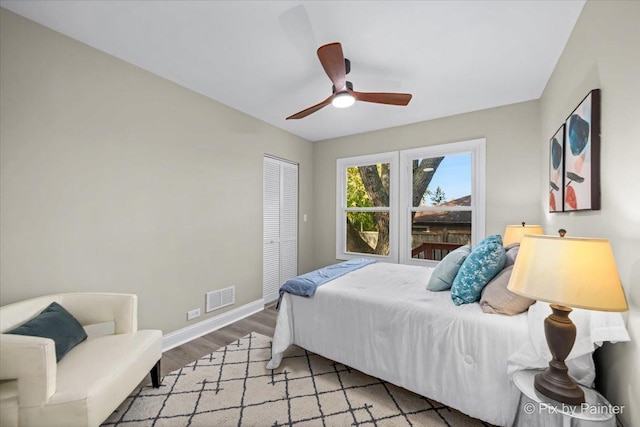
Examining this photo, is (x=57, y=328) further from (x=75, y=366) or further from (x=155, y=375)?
(x=155, y=375)

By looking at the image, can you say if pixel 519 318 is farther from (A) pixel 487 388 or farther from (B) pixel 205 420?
(B) pixel 205 420

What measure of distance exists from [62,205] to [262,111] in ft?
7.23

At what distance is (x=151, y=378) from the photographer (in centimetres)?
204

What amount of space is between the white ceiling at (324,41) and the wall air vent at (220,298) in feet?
7.27

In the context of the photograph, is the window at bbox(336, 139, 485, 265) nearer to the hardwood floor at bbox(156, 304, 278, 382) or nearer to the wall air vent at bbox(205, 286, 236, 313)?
the hardwood floor at bbox(156, 304, 278, 382)

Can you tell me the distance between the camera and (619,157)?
1.30 m

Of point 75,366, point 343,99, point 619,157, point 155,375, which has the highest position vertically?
point 343,99

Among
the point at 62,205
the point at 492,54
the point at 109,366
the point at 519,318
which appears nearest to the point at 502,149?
the point at 492,54

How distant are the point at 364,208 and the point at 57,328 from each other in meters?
3.65

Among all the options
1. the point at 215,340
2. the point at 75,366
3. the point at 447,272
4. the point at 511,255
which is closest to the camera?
the point at 75,366

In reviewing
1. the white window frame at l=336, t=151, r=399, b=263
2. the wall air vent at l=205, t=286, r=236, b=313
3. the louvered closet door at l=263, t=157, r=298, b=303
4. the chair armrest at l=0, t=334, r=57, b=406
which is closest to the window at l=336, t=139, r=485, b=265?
the white window frame at l=336, t=151, r=399, b=263

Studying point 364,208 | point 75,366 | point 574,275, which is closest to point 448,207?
point 364,208

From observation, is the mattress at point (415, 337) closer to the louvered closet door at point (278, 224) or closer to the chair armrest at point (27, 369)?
the chair armrest at point (27, 369)

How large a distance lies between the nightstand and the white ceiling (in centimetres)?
219
